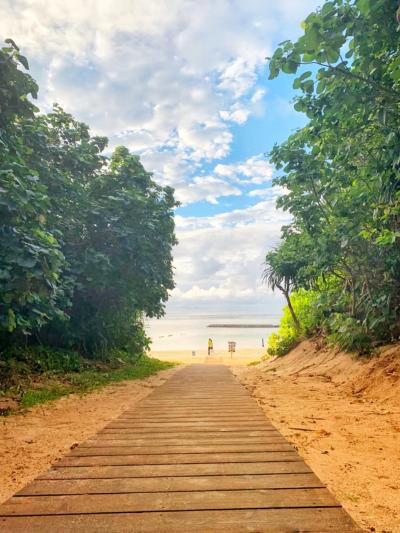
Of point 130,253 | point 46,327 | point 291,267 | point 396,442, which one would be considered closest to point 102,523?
point 396,442

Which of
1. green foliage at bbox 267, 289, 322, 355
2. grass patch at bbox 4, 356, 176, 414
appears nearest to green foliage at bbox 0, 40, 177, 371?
grass patch at bbox 4, 356, 176, 414

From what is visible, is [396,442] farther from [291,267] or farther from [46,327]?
[291,267]

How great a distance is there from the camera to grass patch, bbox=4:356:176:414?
6.84 m

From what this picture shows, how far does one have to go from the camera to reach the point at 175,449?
3504 mm

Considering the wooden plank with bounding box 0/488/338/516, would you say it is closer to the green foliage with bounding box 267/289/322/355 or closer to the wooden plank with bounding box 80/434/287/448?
the wooden plank with bounding box 80/434/287/448

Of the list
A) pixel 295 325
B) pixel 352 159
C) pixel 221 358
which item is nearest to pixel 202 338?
pixel 221 358

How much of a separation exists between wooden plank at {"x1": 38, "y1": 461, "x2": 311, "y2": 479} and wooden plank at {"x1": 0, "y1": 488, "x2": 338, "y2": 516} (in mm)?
Answer: 326

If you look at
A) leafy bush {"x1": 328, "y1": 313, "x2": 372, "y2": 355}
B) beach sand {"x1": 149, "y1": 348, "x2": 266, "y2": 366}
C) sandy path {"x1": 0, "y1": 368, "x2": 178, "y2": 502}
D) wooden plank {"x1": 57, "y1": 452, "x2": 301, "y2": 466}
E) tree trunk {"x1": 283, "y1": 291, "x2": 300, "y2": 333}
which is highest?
tree trunk {"x1": 283, "y1": 291, "x2": 300, "y2": 333}

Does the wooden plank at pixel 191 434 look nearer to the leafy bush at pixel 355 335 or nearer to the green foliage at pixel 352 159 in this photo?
the green foliage at pixel 352 159

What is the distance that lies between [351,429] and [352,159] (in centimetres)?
457

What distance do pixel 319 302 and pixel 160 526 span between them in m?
9.28

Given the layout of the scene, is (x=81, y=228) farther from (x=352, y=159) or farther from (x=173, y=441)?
(x=173, y=441)

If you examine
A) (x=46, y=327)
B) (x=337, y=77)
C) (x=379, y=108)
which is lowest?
(x=46, y=327)

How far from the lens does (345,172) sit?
22.9 feet
